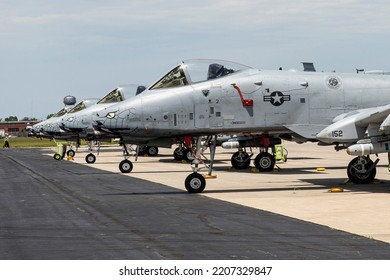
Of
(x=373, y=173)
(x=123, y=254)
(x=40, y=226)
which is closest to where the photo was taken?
(x=123, y=254)

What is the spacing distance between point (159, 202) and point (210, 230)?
17.4 feet

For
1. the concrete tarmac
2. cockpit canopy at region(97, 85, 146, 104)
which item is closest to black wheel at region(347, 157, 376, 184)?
the concrete tarmac

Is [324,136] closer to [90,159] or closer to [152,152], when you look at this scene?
[90,159]

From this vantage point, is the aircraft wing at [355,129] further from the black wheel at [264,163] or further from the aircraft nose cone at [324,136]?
the black wheel at [264,163]

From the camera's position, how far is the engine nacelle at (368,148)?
63.1ft

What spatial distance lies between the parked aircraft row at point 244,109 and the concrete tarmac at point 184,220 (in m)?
1.51

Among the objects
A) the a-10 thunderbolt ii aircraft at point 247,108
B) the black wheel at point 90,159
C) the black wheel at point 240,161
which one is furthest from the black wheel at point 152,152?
the a-10 thunderbolt ii aircraft at point 247,108

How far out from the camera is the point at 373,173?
22.3 metres

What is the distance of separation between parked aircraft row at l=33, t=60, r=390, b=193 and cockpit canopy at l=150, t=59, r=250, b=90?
27 mm

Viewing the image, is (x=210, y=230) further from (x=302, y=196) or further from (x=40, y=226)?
(x=302, y=196)

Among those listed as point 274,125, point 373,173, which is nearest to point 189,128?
point 274,125

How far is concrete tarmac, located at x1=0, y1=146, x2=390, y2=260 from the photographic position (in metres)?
11.0

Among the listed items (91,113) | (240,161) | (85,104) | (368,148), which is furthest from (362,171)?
(85,104)

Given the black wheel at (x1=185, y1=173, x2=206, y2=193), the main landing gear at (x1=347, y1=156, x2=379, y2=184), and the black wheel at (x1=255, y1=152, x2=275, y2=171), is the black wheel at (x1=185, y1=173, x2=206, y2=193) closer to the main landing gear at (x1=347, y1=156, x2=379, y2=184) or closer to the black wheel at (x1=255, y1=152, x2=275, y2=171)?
the main landing gear at (x1=347, y1=156, x2=379, y2=184)
